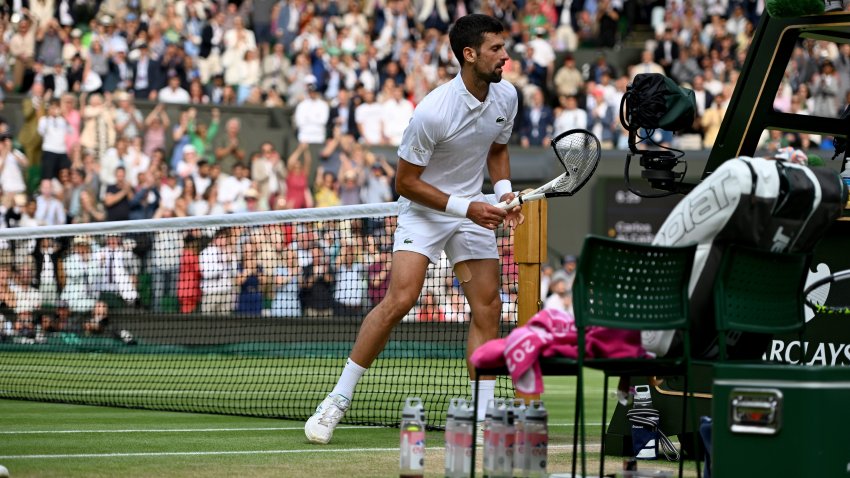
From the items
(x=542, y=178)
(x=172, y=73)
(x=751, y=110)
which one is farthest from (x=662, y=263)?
(x=172, y=73)

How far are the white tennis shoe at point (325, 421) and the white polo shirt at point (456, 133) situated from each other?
1.38 meters

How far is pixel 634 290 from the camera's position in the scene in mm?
5727

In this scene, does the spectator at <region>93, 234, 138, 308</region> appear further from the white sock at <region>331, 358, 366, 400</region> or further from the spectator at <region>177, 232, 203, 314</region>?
the white sock at <region>331, 358, 366, 400</region>

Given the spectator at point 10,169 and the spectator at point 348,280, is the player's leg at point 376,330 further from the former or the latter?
the spectator at point 10,169

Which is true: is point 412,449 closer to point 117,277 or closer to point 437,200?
point 437,200

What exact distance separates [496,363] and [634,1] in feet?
73.8

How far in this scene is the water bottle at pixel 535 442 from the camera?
5.86 meters

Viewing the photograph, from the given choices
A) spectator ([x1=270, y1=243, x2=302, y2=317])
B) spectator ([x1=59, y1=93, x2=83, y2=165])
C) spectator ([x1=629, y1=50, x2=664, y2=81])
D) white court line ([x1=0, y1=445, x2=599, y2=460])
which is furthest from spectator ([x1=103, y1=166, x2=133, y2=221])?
white court line ([x1=0, y1=445, x2=599, y2=460])

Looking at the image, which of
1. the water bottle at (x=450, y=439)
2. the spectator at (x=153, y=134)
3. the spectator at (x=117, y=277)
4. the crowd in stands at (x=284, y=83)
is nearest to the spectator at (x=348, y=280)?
the spectator at (x=117, y=277)

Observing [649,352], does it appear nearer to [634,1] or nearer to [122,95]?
[122,95]

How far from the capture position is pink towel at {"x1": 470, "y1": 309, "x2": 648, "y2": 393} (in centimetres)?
562

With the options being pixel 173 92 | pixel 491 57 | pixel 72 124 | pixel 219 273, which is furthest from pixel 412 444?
pixel 173 92

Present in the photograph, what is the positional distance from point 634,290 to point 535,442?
74cm

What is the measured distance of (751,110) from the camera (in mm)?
7531
